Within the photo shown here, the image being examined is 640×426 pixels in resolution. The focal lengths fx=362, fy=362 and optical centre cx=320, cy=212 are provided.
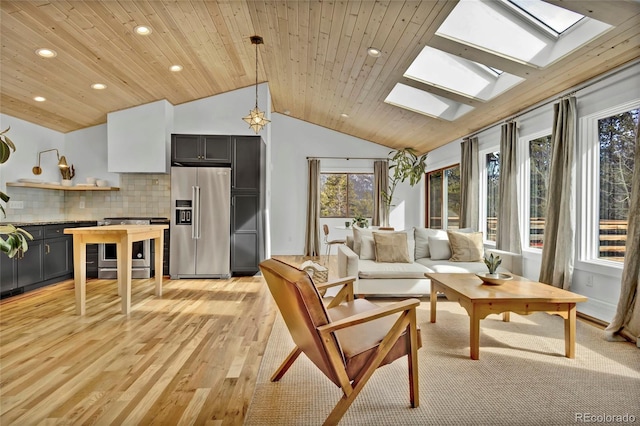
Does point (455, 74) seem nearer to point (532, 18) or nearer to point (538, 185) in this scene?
point (532, 18)

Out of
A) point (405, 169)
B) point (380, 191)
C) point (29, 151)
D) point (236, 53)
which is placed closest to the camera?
point (236, 53)

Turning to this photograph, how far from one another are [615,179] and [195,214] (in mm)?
5176

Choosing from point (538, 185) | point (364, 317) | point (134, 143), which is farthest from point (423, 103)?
point (364, 317)

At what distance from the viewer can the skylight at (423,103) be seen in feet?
18.1

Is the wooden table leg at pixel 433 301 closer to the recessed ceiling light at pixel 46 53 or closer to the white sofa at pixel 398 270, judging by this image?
the white sofa at pixel 398 270

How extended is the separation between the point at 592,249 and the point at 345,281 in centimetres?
290

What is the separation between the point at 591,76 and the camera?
11.5 feet

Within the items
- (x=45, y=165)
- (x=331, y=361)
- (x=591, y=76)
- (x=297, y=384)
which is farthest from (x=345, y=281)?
(x=45, y=165)

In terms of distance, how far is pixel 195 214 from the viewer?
5.50m

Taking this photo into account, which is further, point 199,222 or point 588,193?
point 199,222

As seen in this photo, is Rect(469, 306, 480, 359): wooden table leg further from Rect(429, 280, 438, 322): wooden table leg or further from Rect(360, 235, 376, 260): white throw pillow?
Rect(360, 235, 376, 260): white throw pillow

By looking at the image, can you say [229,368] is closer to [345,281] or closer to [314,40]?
[345,281]

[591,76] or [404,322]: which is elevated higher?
[591,76]

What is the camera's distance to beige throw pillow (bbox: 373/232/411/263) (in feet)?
14.5
